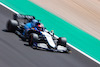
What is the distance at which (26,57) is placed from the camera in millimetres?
11094

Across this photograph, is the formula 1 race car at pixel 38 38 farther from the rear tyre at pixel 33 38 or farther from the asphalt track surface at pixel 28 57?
the asphalt track surface at pixel 28 57

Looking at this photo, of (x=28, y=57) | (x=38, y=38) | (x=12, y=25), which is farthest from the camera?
(x=12, y=25)

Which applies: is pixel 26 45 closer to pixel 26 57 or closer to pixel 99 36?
pixel 26 57

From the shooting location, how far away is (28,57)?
1115cm

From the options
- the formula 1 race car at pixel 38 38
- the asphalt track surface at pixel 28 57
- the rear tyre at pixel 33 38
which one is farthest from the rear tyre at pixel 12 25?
the rear tyre at pixel 33 38

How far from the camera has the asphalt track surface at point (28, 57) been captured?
10.5 metres

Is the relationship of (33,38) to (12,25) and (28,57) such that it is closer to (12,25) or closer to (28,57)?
(28,57)

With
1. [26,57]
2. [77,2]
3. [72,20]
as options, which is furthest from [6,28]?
[77,2]

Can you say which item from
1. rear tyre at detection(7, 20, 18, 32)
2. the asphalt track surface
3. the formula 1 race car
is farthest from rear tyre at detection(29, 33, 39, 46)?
rear tyre at detection(7, 20, 18, 32)

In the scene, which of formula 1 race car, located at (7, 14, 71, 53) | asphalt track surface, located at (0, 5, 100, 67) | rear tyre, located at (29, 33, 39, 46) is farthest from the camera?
formula 1 race car, located at (7, 14, 71, 53)

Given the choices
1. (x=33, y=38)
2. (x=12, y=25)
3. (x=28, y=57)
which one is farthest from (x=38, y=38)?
(x=28, y=57)

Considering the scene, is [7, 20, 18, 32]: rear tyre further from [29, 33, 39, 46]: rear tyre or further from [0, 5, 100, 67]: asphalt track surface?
[29, 33, 39, 46]: rear tyre

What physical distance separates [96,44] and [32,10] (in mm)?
4873

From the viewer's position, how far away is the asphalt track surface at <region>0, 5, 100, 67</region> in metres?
10.5
